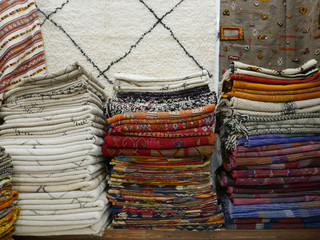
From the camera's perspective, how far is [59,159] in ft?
2.43

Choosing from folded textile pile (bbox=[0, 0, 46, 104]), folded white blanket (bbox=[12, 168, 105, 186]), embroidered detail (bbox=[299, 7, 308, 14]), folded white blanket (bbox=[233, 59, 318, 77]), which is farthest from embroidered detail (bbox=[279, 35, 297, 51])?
folded textile pile (bbox=[0, 0, 46, 104])

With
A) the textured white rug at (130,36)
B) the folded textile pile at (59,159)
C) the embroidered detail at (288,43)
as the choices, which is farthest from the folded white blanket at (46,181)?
the embroidered detail at (288,43)

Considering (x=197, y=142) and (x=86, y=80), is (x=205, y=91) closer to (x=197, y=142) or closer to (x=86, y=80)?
(x=197, y=142)

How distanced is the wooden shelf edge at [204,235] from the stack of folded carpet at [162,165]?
0.07 feet

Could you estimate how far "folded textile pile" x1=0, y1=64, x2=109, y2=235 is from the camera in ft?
2.41

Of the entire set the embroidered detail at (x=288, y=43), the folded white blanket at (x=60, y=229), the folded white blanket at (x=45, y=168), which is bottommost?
the folded white blanket at (x=60, y=229)

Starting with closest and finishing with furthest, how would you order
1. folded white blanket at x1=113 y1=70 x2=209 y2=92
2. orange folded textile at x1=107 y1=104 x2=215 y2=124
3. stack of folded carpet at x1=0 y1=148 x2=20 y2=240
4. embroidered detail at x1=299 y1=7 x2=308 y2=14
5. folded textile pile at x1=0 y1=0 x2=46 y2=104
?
1. stack of folded carpet at x1=0 y1=148 x2=20 y2=240
2. orange folded textile at x1=107 y1=104 x2=215 y2=124
3. folded white blanket at x1=113 y1=70 x2=209 y2=92
4. folded textile pile at x1=0 y1=0 x2=46 y2=104
5. embroidered detail at x1=299 y1=7 x2=308 y2=14

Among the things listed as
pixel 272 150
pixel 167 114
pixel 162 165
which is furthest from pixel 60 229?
pixel 272 150

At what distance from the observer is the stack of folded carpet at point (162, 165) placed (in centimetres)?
77

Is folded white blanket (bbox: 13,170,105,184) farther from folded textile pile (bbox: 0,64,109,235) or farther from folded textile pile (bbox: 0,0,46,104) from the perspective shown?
folded textile pile (bbox: 0,0,46,104)

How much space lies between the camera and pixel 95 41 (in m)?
1.15

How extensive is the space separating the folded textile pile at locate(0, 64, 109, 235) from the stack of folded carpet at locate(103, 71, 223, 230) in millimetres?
80

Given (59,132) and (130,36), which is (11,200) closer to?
(59,132)

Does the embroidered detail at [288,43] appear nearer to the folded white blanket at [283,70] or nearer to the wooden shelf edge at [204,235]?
the folded white blanket at [283,70]
